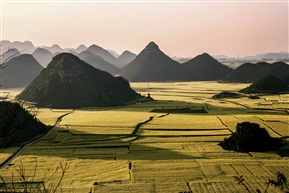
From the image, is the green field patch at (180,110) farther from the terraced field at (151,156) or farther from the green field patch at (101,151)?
the green field patch at (101,151)

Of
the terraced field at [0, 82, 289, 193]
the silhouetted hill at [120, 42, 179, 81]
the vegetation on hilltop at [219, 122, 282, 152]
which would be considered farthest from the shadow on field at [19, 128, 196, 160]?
the silhouetted hill at [120, 42, 179, 81]

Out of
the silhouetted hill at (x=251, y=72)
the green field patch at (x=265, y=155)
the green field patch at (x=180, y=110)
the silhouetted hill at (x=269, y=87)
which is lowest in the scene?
the green field patch at (x=265, y=155)

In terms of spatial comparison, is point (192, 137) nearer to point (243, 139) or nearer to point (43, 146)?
point (243, 139)

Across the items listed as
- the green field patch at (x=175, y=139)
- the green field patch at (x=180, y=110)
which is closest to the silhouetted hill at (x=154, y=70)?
the green field patch at (x=180, y=110)

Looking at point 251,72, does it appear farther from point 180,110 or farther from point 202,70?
point 180,110

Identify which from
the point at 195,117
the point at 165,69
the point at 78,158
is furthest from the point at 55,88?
the point at 165,69

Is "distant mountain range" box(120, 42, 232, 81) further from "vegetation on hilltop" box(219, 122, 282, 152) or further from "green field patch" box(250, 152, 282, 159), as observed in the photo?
"green field patch" box(250, 152, 282, 159)
